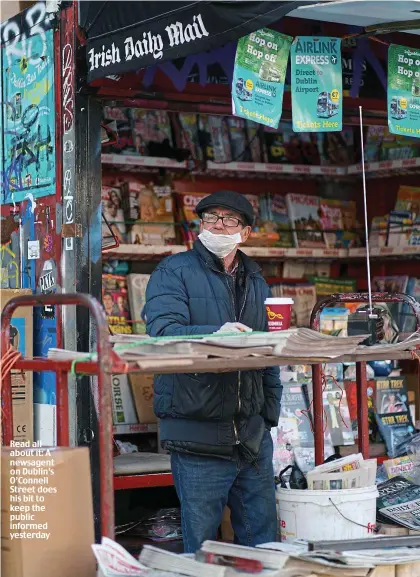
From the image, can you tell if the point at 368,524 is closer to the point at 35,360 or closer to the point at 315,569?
the point at 315,569

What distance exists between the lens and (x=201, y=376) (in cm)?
442

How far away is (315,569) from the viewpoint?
11.3ft

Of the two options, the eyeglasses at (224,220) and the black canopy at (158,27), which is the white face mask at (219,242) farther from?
the black canopy at (158,27)

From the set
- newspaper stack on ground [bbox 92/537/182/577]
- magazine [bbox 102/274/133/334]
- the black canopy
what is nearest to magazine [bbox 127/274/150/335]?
magazine [bbox 102/274/133/334]

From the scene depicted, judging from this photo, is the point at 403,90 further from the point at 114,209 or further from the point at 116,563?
the point at 116,563

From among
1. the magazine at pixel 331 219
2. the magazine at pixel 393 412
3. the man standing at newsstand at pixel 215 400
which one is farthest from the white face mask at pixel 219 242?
the magazine at pixel 331 219

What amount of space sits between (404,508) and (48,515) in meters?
1.91

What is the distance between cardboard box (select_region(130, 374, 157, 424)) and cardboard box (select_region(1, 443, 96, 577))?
3182 millimetres

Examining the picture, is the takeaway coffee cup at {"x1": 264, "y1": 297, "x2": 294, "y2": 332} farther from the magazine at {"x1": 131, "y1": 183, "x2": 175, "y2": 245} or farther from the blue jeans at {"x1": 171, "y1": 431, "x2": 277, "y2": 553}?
the magazine at {"x1": 131, "y1": 183, "x2": 175, "y2": 245}

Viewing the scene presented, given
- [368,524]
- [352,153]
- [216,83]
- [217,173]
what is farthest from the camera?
[352,153]

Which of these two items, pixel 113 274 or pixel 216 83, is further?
pixel 113 274

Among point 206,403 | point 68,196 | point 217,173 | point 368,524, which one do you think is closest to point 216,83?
point 217,173

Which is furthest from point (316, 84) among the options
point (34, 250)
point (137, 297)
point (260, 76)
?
point (137, 297)

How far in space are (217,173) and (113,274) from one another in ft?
3.77
